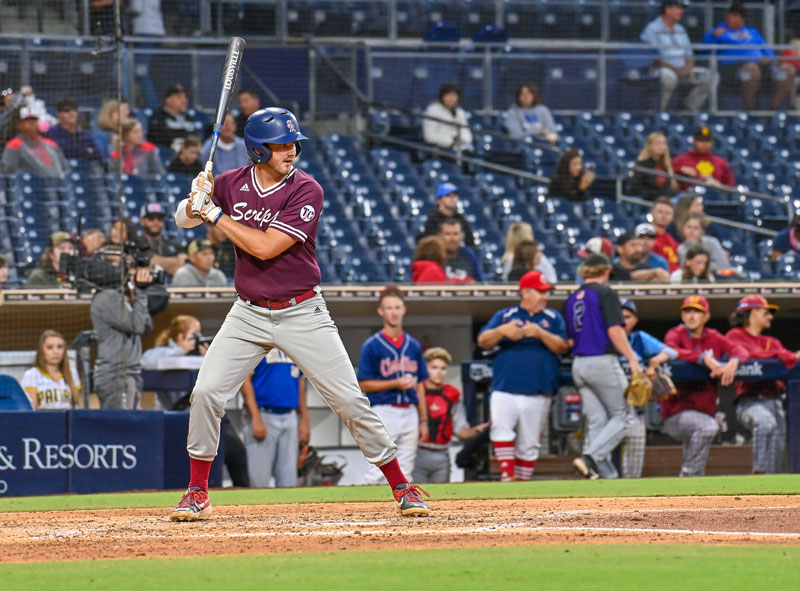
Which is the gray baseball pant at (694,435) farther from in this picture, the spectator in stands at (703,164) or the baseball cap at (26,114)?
the baseball cap at (26,114)

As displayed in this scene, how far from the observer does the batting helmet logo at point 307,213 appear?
5727 mm

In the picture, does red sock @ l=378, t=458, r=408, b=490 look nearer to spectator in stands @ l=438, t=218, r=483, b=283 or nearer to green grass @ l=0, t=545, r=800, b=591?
green grass @ l=0, t=545, r=800, b=591

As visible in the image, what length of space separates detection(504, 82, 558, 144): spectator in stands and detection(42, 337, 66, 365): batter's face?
7809 millimetres

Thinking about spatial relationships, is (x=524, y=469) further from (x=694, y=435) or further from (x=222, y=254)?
(x=222, y=254)

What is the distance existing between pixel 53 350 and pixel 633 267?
16.9 feet

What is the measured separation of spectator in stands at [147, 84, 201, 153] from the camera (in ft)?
46.6

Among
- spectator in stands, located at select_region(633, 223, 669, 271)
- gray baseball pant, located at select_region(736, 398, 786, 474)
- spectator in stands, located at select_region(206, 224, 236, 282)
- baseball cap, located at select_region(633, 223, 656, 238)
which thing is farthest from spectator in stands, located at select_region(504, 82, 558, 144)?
gray baseball pant, located at select_region(736, 398, 786, 474)

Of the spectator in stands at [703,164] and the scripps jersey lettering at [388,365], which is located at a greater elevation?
the spectator in stands at [703,164]

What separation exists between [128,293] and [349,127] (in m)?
6.69

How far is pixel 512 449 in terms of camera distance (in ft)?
32.0

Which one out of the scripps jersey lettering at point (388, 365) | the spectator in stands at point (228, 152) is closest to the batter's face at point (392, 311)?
the scripps jersey lettering at point (388, 365)

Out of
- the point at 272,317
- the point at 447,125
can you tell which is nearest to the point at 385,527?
→ the point at 272,317

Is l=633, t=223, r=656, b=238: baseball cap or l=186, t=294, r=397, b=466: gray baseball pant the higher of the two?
l=633, t=223, r=656, b=238: baseball cap

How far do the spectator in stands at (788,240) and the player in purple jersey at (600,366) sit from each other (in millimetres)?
4188
